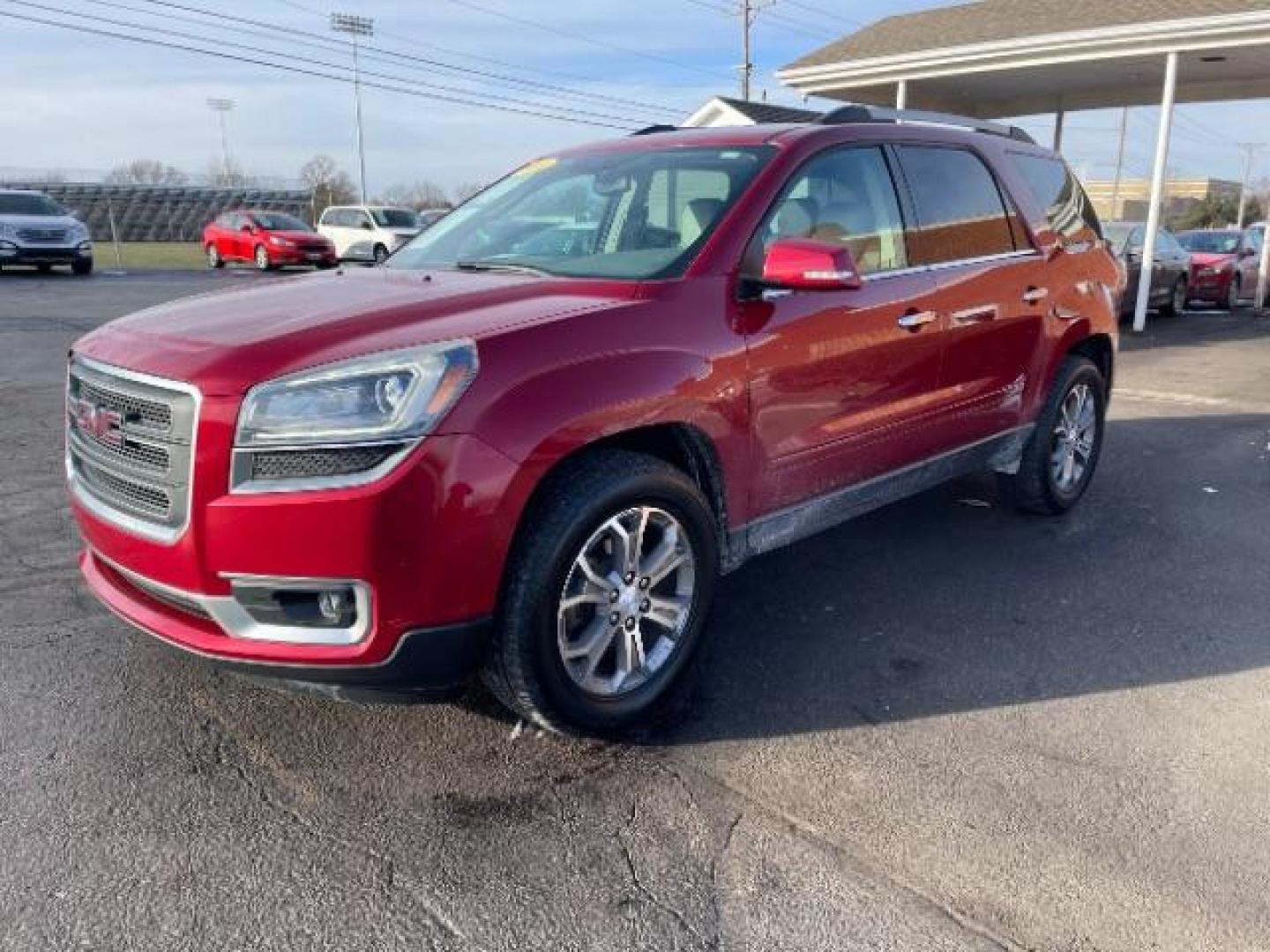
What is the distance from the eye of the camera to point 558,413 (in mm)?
2703

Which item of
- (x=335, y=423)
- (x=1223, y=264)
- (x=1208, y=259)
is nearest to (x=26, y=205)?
(x=335, y=423)

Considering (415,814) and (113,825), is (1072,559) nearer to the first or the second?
(415,814)

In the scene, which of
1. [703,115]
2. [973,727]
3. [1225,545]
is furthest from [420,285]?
[703,115]

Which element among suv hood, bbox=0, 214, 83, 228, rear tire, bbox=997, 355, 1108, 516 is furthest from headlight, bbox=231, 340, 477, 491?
suv hood, bbox=0, 214, 83, 228

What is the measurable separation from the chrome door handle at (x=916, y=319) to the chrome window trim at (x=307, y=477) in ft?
7.25

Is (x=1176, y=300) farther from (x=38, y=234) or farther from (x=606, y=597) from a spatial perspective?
(x=38, y=234)

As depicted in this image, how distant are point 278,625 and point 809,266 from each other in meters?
1.89

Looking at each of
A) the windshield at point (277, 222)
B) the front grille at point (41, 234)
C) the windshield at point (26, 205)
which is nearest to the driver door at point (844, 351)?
the front grille at point (41, 234)

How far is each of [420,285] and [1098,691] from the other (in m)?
2.69

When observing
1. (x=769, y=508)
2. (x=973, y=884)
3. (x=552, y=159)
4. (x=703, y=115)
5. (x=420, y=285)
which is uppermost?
(x=703, y=115)

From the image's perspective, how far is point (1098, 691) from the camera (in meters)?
3.41

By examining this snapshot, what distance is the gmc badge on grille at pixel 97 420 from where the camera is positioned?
110 inches

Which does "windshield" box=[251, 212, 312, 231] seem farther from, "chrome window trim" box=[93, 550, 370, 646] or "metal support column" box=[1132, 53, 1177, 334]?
"chrome window trim" box=[93, 550, 370, 646]

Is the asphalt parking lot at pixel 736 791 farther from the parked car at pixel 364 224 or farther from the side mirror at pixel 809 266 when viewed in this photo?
the parked car at pixel 364 224
